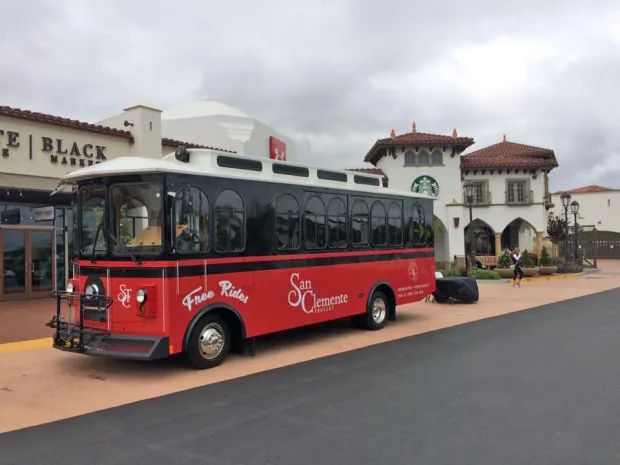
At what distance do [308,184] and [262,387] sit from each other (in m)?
3.67

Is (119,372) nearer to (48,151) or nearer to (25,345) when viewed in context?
(25,345)

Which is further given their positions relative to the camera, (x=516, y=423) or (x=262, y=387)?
(x=262, y=387)

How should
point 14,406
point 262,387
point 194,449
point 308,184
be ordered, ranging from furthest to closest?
point 308,184
point 262,387
point 14,406
point 194,449

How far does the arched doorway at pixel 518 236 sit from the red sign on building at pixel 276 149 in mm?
17931

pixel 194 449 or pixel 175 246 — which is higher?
pixel 175 246

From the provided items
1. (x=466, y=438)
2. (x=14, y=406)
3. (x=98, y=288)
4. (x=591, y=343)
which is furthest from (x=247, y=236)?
(x=591, y=343)

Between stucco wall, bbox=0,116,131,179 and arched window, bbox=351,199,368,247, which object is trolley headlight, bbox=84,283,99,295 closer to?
arched window, bbox=351,199,368,247

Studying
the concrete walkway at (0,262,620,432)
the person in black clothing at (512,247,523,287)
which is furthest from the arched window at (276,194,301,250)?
the person in black clothing at (512,247,523,287)

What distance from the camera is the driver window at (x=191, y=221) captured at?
277 inches

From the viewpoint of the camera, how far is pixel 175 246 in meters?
6.95

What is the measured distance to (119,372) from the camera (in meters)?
7.34

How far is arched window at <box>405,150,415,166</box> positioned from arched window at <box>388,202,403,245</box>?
789 inches

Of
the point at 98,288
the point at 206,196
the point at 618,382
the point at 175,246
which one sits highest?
the point at 206,196

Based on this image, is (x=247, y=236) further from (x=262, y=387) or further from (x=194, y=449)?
(x=194, y=449)
